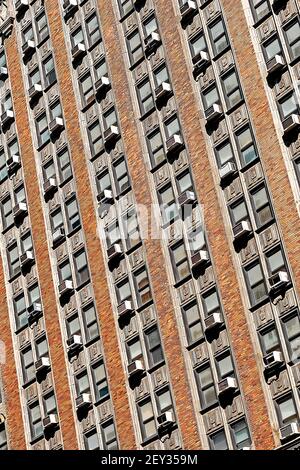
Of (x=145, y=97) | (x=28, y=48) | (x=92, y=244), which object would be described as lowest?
(x=92, y=244)

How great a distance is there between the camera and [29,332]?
66188 millimetres

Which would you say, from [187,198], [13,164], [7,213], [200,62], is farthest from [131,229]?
[13,164]

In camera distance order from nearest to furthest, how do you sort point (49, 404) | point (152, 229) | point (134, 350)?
point (134, 350), point (152, 229), point (49, 404)

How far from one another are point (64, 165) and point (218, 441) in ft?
67.3

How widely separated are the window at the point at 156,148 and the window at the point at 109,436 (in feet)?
43.0

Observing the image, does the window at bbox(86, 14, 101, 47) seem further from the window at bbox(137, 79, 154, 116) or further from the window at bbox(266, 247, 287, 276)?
the window at bbox(266, 247, 287, 276)

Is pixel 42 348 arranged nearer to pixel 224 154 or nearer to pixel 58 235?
pixel 58 235

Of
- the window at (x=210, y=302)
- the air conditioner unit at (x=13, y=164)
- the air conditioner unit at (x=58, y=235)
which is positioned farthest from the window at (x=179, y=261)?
the air conditioner unit at (x=13, y=164)

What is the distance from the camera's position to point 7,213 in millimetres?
70938

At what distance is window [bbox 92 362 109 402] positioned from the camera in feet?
197

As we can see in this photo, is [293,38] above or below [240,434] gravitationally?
above

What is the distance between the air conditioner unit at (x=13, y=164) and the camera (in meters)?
71.2
